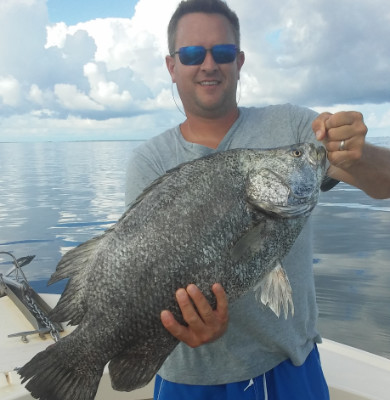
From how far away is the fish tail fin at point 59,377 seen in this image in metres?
2.07

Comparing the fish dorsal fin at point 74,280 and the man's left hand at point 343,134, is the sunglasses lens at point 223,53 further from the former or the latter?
the fish dorsal fin at point 74,280

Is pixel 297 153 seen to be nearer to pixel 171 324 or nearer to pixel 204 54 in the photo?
pixel 204 54

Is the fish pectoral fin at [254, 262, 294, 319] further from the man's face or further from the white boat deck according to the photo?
the white boat deck

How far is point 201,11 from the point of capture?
8.48 ft

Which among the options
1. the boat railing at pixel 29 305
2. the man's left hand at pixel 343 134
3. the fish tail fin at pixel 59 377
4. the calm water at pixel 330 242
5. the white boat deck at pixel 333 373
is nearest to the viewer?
the man's left hand at pixel 343 134

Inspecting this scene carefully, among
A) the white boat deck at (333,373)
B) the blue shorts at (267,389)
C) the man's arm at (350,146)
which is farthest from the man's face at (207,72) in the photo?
the white boat deck at (333,373)

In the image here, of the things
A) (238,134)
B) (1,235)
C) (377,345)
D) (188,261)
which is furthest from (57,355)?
(1,235)

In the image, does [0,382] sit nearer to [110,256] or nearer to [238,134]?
[110,256]

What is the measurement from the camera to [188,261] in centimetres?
195

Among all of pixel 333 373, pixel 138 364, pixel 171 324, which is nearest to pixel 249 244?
pixel 171 324

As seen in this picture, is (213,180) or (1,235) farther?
(1,235)

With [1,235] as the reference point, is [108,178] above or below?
below

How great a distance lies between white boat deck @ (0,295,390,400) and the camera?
3.41 metres

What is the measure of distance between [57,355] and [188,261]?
30.9 inches
